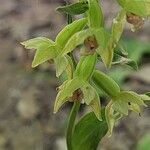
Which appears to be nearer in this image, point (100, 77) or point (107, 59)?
point (107, 59)

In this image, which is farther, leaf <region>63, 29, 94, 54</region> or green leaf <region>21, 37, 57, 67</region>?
green leaf <region>21, 37, 57, 67</region>

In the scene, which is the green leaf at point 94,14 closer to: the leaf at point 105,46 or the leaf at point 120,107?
the leaf at point 105,46

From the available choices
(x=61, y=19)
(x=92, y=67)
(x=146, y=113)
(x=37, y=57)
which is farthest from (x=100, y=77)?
(x=61, y=19)

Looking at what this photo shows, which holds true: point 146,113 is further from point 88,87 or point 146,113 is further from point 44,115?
point 88,87

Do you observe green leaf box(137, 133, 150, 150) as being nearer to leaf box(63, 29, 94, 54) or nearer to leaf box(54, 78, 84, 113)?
leaf box(54, 78, 84, 113)

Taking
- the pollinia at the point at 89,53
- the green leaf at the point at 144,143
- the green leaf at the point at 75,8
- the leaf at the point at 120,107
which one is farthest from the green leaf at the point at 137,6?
the green leaf at the point at 144,143

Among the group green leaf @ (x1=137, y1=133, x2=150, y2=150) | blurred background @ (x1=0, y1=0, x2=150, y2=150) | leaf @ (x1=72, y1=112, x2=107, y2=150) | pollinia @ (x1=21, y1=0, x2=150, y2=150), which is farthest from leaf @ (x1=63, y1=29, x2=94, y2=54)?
green leaf @ (x1=137, y1=133, x2=150, y2=150)
